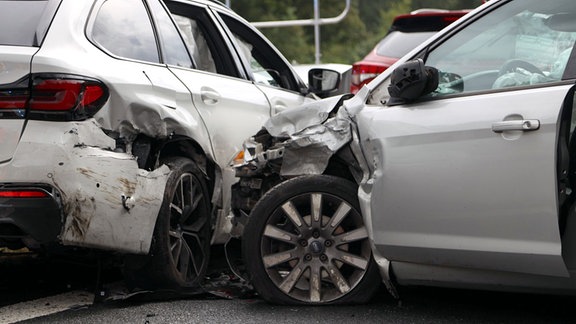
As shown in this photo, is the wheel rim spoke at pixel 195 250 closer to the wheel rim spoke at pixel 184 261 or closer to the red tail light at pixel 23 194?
the wheel rim spoke at pixel 184 261

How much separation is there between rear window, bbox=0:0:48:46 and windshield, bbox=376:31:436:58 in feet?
15.3

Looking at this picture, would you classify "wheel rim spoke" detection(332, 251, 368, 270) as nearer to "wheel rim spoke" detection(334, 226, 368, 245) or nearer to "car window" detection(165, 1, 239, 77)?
"wheel rim spoke" detection(334, 226, 368, 245)

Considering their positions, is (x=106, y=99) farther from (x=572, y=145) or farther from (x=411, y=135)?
(x=572, y=145)

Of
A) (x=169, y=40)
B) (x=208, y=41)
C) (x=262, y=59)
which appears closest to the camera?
(x=169, y=40)

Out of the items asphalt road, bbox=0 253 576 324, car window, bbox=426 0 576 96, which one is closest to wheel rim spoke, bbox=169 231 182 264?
asphalt road, bbox=0 253 576 324

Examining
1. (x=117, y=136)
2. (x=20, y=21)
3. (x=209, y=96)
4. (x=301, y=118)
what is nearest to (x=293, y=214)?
(x=301, y=118)

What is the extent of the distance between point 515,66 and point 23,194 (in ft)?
7.89

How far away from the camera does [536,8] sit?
4328 mm

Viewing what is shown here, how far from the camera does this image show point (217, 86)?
5641 mm

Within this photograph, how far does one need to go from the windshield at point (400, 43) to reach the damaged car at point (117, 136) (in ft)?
10.3

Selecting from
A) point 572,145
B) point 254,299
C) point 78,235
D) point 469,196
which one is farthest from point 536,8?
point 78,235

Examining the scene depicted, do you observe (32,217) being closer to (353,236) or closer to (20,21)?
(20,21)

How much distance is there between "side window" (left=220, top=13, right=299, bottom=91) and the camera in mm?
6629

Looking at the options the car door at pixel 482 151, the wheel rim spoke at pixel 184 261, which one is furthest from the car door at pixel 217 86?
the car door at pixel 482 151
